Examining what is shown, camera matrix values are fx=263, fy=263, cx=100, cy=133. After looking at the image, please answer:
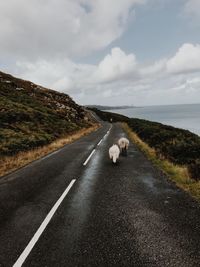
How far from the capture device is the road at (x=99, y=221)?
4785 mm

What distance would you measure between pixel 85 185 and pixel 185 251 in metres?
5.40

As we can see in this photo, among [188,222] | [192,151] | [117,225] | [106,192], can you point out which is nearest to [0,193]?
[106,192]

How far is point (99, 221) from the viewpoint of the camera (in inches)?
253

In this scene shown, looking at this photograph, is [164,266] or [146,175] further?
[146,175]

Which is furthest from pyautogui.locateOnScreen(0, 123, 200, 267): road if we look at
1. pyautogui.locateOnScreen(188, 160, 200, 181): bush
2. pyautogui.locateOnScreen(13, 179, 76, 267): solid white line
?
→ pyautogui.locateOnScreen(188, 160, 200, 181): bush

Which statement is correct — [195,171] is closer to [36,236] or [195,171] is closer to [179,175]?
[179,175]

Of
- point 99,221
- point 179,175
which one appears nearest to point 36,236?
point 99,221

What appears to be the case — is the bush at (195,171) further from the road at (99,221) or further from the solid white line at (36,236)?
the solid white line at (36,236)

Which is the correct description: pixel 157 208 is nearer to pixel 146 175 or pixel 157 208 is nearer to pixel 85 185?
pixel 85 185

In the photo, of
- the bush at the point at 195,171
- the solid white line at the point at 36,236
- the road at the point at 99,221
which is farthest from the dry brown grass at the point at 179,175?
the solid white line at the point at 36,236

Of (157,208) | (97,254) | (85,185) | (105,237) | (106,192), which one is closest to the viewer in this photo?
(97,254)

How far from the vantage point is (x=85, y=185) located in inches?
388

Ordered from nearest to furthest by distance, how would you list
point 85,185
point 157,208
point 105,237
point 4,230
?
point 105,237 → point 4,230 → point 157,208 → point 85,185

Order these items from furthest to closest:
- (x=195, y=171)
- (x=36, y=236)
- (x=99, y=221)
Answer: (x=195, y=171) → (x=99, y=221) → (x=36, y=236)
